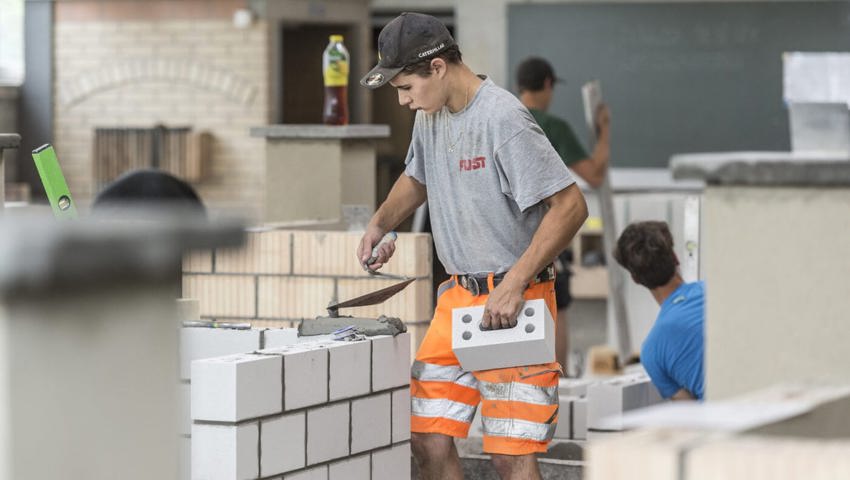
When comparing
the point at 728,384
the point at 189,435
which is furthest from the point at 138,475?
the point at 189,435

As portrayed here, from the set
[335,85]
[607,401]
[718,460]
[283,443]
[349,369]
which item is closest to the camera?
[718,460]

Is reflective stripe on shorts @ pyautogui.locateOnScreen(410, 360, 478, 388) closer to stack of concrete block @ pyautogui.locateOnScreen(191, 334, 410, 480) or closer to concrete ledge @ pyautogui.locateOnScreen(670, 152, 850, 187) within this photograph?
stack of concrete block @ pyautogui.locateOnScreen(191, 334, 410, 480)

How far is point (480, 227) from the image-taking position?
3686 millimetres

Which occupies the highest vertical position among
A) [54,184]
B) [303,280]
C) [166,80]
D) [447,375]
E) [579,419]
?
[166,80]

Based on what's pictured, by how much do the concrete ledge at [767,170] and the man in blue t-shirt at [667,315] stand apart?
248cm

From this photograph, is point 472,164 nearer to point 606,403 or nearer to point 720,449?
point 606,403

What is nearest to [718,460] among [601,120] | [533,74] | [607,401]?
[607,401]

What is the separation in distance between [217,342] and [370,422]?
452 millimetres

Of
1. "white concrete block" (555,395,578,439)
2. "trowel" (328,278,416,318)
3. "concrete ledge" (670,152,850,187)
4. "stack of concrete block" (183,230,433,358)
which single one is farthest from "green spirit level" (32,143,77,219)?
"white concrete block" (555,395,578,439)

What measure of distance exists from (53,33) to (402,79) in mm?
10774

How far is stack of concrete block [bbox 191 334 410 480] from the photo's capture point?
3.12m

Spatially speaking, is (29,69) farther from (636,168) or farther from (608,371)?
(608,371)

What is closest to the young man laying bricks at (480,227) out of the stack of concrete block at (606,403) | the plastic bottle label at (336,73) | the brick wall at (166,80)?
the stack of concrete block at (606,403)

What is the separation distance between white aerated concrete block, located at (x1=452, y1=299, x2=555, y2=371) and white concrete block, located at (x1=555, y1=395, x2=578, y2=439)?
1.55 meters
